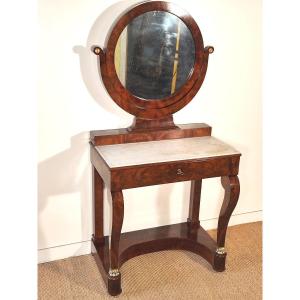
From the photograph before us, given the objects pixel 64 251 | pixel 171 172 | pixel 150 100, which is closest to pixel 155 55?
pixel 150 100

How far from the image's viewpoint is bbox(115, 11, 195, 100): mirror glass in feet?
6.67

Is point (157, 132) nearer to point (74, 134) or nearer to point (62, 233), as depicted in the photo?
point (74, 134)

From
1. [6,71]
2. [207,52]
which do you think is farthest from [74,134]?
[6,71]

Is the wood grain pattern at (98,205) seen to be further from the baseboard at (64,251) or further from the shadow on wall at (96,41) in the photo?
the shadow on wall at (96,41)

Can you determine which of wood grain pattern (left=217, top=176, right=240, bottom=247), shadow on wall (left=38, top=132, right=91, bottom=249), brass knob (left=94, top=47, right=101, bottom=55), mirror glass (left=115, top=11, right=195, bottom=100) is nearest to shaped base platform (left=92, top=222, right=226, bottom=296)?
wood grain pattern (left=217, top=176, right=240, bottom=247)

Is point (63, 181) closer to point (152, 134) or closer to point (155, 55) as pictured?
point (152, 134)

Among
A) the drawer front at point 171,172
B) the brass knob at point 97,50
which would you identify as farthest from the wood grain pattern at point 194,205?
the brass knob at point 97,50

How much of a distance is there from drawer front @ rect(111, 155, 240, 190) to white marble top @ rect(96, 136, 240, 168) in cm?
3

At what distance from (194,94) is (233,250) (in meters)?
0.97

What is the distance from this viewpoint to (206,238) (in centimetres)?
239

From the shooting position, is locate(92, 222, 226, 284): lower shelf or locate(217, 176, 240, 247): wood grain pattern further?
locate(92, 222, 226, 284): lower shelf

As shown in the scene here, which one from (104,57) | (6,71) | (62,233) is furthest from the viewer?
(62,233)

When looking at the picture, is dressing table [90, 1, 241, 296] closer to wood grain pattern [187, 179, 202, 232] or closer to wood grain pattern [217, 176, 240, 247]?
wood grain pattern [217, 176, 240, 247]

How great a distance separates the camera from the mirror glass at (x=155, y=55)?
6.67 ft
